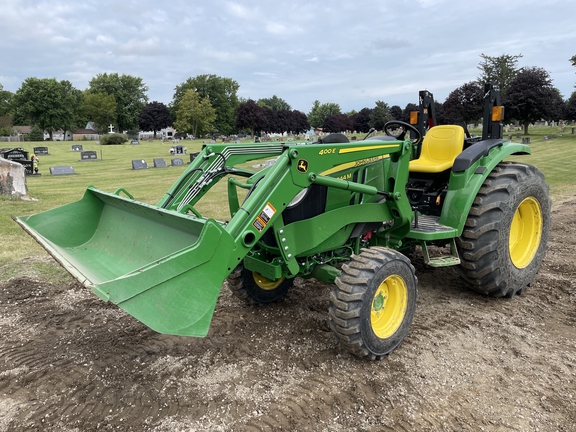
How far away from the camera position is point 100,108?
88.4 meters

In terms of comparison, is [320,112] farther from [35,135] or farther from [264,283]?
[264,283]

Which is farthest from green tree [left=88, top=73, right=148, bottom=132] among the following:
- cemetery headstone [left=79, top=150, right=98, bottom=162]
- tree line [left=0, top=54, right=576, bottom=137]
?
cemetery headstone [left=79, top=150, right=98, bottom=162]

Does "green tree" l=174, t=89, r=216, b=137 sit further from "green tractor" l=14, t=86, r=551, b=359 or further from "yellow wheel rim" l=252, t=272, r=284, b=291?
"yellow wheel rim" l=252, t=272, r=284, b=291

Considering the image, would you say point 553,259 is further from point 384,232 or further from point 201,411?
point 201,411

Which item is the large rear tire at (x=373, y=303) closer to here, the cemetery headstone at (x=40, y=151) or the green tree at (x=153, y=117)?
the cemetery headstone at (x=40, y=151)

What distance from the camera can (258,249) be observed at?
4.05m

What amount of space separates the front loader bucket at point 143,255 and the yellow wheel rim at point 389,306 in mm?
1418

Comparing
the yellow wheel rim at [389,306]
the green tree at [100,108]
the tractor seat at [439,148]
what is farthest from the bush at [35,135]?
the yellow wheel rim at [389,306]

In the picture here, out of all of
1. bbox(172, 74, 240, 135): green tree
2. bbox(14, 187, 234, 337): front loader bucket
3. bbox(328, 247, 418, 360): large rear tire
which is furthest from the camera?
bbox(172, 74, 240, 135): green tree

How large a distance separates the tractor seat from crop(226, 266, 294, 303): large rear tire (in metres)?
2.10

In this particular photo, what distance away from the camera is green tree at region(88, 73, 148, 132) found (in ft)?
314

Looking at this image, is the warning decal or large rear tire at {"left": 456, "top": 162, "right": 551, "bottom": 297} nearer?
the warning decal

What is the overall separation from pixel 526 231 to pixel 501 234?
1.05 m

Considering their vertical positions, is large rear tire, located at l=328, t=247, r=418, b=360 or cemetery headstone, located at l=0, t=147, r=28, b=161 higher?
cemetery headstone, located at l=0, t=147, r=28, b=161
